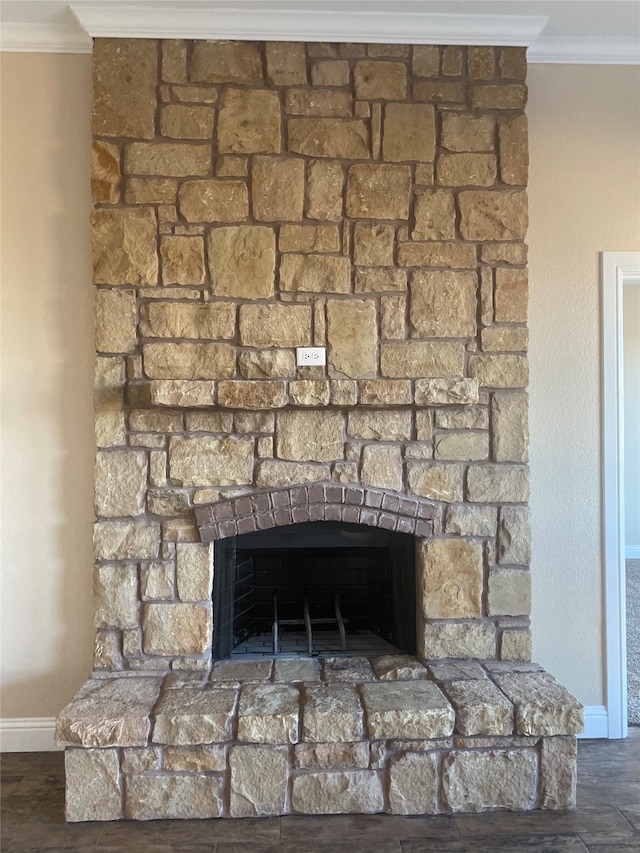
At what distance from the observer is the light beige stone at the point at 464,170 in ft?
7.84

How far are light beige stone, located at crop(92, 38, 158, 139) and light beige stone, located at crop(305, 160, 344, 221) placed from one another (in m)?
0.65

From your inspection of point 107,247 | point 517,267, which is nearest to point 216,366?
point 107,247

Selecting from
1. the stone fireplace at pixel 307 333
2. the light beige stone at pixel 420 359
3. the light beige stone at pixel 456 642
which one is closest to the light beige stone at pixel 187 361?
the stone fireplace at pixel 307 333

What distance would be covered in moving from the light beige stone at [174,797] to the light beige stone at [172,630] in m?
0.45

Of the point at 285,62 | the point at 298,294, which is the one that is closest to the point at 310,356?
the point at 298,294

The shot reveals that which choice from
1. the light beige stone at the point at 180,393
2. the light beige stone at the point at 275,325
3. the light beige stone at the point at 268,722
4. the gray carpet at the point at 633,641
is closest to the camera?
the light beige stone at the point at 268,722

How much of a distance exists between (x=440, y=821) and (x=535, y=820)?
1.03ft

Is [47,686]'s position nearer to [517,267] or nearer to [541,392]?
[541,392]

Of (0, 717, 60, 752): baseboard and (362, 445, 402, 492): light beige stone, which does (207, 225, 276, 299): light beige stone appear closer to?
(362, 445, 402, 492): light beige stone

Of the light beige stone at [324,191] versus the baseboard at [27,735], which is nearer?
the light beige stone at [324,191]

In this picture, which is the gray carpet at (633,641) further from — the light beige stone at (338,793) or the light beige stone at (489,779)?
the light beige stone at (338,793)

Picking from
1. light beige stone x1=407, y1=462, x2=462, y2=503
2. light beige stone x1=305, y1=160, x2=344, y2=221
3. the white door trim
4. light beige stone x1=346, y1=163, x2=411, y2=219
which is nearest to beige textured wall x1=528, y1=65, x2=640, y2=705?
the white door trim

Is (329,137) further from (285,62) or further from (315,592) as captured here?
(315,592)

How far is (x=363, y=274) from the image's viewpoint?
2.37 m
